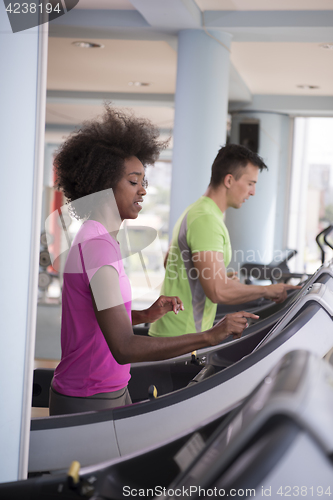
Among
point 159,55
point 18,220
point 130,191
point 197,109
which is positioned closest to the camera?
point 18,220

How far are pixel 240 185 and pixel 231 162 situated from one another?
0.10 metres

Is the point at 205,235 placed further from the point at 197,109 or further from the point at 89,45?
the point at 89,45

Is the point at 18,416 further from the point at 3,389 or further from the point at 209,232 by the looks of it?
the point at 209,232

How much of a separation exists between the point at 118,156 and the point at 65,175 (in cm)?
18

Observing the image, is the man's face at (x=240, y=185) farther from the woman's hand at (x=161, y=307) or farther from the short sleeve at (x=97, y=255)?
the short sleeve at (x=97, y=255)

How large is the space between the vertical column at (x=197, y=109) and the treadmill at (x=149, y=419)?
241 centimetres

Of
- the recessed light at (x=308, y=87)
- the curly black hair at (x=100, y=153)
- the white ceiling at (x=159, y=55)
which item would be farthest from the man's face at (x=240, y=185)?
the recessed light at (x=308, y=87)

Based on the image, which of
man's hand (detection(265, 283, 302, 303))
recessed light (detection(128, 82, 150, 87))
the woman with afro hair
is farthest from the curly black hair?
recessed light (detection(128, 82, 150, 87))

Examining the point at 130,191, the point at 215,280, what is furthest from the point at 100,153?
the point at 215,280

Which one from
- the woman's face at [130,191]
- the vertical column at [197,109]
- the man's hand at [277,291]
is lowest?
the man's hand at [277,291]

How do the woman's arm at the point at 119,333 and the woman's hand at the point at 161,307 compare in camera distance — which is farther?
the woman's hand at the point at 161,307

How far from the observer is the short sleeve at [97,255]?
1.23 metres

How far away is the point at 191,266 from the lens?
2.07 m

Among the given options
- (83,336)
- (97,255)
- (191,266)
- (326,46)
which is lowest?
(83,336)
